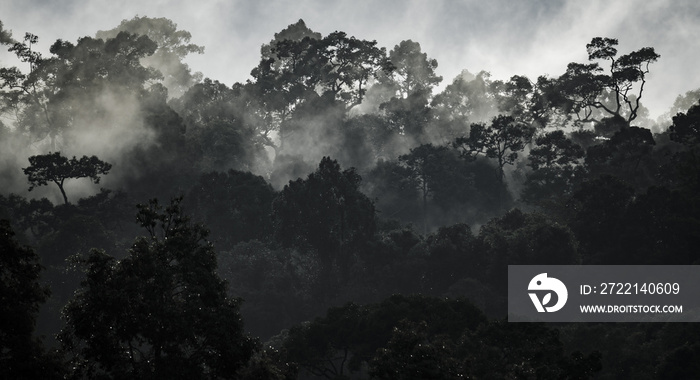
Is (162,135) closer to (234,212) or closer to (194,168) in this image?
(194,168)

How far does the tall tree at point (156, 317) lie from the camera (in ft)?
99.3

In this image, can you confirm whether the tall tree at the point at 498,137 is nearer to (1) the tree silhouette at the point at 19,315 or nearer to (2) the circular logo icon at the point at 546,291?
(2) the circular logo icon at the point at 546,291

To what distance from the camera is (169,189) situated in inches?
3610

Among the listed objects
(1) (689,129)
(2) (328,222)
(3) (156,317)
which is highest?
(1) (689,129)

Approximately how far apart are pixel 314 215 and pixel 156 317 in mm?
44513

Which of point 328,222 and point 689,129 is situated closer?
point 328,222

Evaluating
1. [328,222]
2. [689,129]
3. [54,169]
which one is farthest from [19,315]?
[689,129]

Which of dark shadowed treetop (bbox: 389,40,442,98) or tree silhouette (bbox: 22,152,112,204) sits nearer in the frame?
tree silhouette (bbox: 22,152,112,204)

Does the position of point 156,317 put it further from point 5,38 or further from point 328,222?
point 5,38

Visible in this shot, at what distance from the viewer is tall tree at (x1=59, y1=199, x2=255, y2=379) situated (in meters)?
30.3

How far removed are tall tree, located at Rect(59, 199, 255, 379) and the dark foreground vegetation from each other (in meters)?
0.08

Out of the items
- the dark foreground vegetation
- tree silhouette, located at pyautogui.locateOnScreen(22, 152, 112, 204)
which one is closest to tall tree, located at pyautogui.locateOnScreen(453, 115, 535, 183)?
the dark foreground vegetation

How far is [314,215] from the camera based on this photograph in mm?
75125

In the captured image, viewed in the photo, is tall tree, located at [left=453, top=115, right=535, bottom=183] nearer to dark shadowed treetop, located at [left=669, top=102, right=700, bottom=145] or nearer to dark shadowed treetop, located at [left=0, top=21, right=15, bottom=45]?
dark shadowed treetop, located at [left=669, top=102, right=700, bottom=145]
